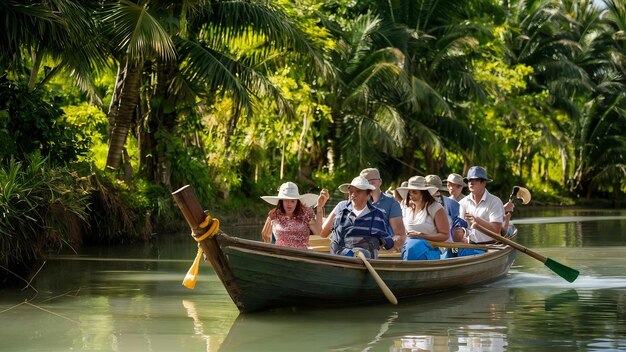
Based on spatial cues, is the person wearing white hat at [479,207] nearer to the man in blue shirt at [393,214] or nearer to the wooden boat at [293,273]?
the wooden boat at [293,273]

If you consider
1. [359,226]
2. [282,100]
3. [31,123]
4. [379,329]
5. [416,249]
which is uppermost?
[282,100]

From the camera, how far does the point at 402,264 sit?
11.7 m

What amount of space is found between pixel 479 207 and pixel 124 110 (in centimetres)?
965

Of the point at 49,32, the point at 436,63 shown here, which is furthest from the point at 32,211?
the point at 436,63

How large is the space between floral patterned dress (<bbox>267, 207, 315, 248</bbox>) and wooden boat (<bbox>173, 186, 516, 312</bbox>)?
2.24 ft

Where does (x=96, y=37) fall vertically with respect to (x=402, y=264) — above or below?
above

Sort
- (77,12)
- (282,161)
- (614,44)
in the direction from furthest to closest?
(614,44)
(282,161)
(77,12)

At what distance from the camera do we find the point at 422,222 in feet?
41.3

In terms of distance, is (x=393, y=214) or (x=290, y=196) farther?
(x=393, y=214)

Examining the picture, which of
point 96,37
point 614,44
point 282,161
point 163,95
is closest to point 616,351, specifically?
point 96,37

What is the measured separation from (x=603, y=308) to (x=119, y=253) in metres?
9.77

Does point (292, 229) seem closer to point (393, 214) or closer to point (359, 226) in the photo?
point (359, 226)

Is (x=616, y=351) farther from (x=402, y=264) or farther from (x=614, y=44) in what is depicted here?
(x=614, y=44)

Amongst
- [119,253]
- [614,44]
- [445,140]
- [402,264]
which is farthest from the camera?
[614,44]
